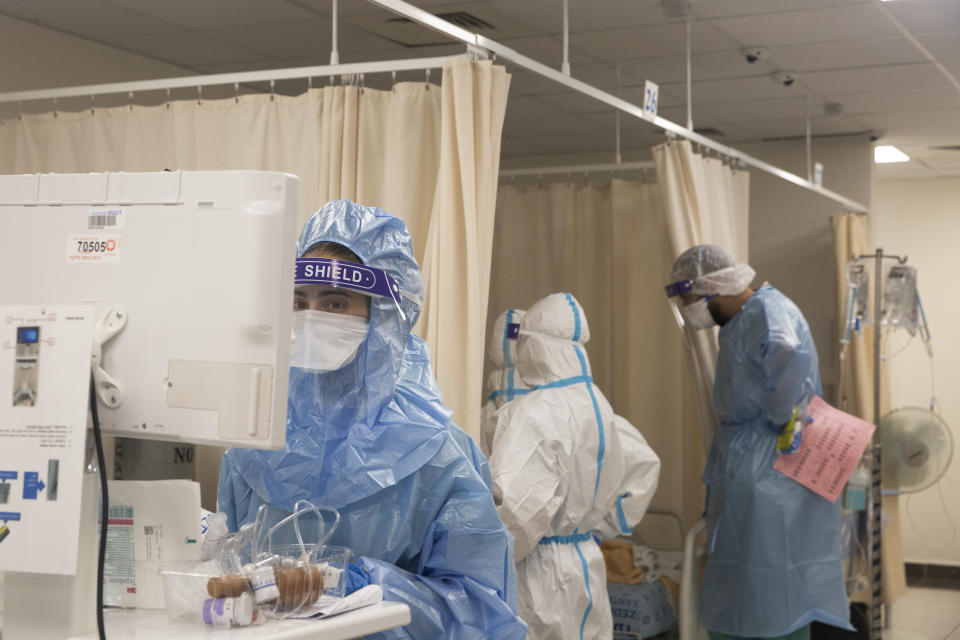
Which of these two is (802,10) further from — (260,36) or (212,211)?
(212,211)

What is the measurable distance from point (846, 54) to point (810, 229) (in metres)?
1.88

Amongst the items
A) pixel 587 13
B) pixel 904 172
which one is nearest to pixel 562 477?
pixel 587 13

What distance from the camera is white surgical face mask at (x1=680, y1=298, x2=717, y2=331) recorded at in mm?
4730

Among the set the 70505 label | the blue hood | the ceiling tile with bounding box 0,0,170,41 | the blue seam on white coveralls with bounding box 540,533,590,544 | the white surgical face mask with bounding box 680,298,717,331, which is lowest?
the blue seam on white coveralls with bounding box 540,533,590,544

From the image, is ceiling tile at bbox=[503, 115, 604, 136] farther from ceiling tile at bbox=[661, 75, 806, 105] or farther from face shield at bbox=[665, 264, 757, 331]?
face shield at bbox=[665, 264, 757, 331]

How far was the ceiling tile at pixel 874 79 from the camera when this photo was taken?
18.0ft

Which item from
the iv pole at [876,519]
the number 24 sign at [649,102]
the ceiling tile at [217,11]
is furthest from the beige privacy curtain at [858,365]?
the ceiling tile at [217,11]

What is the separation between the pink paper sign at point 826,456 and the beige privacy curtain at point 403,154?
1874 millimetres

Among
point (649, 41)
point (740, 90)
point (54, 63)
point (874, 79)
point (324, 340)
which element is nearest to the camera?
point (324, 340)

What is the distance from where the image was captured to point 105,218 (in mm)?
1587

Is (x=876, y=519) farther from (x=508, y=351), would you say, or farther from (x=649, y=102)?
(x=649, y=102)

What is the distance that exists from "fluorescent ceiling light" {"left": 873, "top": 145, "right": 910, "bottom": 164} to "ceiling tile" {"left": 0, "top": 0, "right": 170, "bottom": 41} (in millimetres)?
4766

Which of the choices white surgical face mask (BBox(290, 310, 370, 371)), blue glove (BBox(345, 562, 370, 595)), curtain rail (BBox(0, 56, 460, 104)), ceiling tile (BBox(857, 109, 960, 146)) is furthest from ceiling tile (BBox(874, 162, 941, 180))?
blue glove (BBox(345, 562, 370, 595))

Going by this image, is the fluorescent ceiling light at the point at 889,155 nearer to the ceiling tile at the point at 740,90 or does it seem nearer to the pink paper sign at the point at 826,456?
the ceiling tile at the point at 740,90
